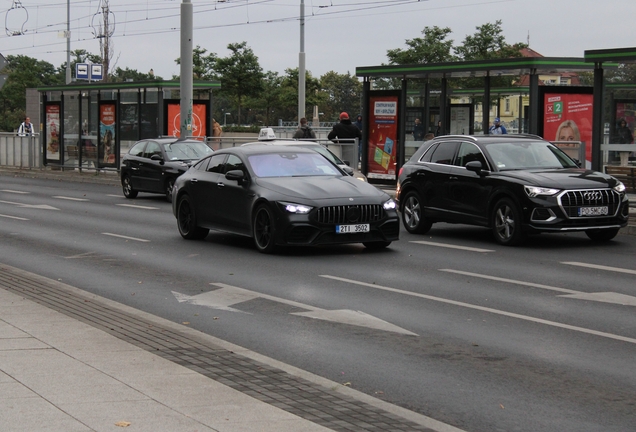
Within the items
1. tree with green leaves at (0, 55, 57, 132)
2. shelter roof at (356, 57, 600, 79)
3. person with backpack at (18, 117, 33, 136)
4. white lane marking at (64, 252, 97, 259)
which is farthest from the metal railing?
A: tree with green leaves at (0, 55, 57, 132)

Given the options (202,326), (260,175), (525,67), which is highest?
(525,67)

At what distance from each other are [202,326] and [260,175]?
6280mm

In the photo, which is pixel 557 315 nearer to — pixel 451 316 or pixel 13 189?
pixel 451 316

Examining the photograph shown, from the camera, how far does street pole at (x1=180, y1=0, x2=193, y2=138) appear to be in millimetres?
31781

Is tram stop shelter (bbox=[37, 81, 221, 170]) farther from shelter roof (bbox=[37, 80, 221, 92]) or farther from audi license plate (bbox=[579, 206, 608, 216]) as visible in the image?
audi license plate (bbox=[579, 206, 608, 216])

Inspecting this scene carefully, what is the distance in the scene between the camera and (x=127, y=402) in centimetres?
598

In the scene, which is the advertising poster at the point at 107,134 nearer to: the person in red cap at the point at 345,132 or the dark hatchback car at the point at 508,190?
the person in red cap at the point at 345,132

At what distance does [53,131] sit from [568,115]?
24724 millimetres

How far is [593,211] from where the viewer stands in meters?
15.5

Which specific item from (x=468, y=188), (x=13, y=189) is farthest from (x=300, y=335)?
(x=13, y=189)

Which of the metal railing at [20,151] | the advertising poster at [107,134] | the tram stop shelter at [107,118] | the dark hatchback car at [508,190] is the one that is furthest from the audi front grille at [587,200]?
the metal railing at [20,151]

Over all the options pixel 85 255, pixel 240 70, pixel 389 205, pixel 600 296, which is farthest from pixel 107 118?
pixel 240 70

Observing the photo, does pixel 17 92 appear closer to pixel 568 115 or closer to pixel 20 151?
pixel 20 151

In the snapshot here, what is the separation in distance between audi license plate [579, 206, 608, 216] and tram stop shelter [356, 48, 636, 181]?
25.0 feet
